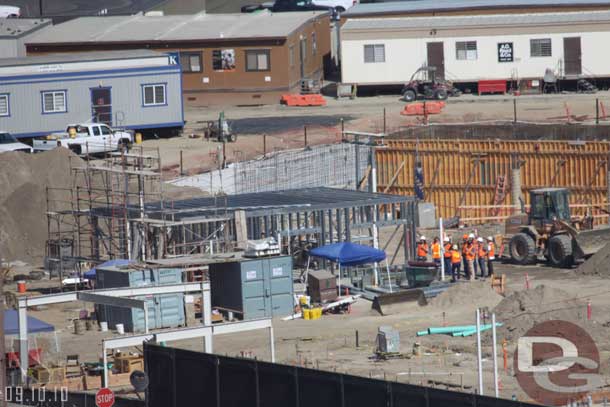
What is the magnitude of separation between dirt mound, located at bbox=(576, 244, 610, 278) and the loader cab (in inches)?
115

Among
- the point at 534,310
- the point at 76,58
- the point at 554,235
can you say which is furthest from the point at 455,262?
the point at 76,58

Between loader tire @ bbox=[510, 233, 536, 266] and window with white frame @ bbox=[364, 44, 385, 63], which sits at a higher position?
window with white frame @ bbox=[364, 44, 385, 63]

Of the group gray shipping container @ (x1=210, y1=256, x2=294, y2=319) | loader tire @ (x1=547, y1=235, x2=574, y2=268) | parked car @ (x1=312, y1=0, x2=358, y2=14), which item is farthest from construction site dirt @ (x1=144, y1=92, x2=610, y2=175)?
parked car @ (x1=312, y1=0, x2=358, y2=14)

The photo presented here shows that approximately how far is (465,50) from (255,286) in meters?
33.0

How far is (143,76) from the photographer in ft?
221

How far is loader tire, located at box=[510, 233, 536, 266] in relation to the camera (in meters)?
49.3

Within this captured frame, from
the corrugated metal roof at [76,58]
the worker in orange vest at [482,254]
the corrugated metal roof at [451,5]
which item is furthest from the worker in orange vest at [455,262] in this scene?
the corrugated metal roof at [451,5]

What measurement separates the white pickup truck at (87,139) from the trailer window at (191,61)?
43.3 feet

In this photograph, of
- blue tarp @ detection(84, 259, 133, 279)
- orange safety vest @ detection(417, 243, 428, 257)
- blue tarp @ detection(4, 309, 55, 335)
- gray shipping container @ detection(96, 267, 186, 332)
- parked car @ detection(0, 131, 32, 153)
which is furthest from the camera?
parked car @ detection(0, 131, 32, 153)

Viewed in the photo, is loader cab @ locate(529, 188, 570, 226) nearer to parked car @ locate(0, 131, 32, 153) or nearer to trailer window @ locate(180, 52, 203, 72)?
parked car @ locate(0, 131, 32, 153)

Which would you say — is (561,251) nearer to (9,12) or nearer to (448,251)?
(448,251)

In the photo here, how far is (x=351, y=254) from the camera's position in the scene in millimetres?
45344

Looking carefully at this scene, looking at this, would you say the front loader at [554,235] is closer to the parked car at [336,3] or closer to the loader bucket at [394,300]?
the loader bucket at [394,300]

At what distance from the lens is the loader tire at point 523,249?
1941 inches
